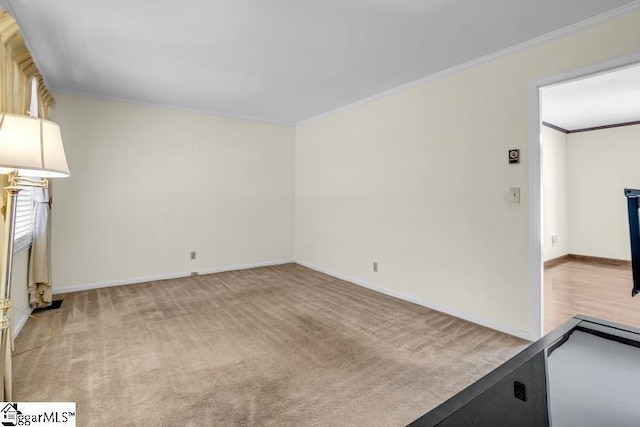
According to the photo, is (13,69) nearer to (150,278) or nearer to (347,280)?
(150,278)

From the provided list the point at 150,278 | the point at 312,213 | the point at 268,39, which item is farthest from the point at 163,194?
the point at 268,39

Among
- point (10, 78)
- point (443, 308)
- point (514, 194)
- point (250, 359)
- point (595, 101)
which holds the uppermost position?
point (595, 101)

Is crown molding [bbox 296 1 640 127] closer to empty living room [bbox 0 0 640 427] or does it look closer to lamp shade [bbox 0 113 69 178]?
empty living room [bbox 0 0 640 427]

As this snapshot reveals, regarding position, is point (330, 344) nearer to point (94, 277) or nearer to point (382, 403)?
point (382, 403)

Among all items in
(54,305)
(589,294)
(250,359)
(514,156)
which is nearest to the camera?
(250,359)

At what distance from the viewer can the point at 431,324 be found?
3.06 m

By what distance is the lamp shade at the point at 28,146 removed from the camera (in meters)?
1.56

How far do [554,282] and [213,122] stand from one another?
562 cm

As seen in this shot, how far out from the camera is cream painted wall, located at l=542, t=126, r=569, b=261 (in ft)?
18.5

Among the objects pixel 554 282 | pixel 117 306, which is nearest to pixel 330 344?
pixel 117 306

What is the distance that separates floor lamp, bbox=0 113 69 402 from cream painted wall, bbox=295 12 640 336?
10.5 feet

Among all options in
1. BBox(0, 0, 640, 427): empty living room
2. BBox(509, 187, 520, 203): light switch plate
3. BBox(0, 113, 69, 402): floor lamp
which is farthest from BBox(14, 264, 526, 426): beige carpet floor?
BBox(509, 187, 520, 203): light switch plate

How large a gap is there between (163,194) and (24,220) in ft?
5.59

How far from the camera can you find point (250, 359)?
240 centimetres
